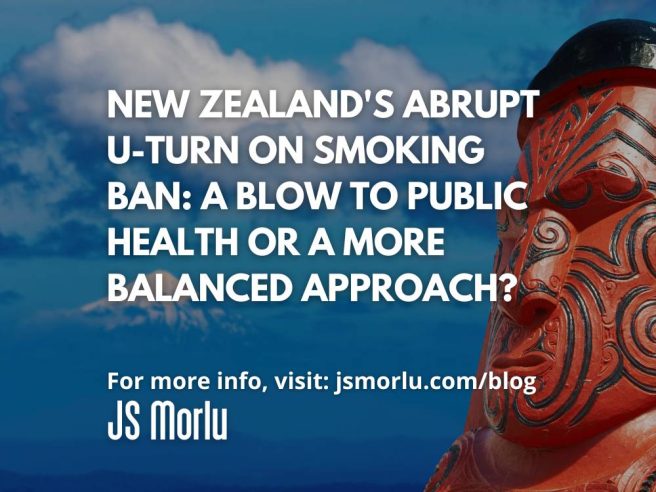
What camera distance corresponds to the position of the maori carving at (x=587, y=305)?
717cm

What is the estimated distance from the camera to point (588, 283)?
→ 24.1 feet

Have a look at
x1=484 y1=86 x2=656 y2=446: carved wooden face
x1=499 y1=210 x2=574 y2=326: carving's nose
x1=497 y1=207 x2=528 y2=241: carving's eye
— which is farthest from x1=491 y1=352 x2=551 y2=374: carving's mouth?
x1=497 y1=207 x2=528 y2=241: carving's eye

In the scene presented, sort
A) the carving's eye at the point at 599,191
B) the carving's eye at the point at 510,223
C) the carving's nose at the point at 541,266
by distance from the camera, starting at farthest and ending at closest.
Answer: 1. the carving's eye at the point at 510,223
2. the carving's nose at the point at 541,266
3. the carving's eye at the point at 599,191

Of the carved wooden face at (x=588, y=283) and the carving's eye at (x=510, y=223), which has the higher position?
the carving's eye at (x=510, y=223)

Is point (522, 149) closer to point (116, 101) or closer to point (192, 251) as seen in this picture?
point (192, 251)

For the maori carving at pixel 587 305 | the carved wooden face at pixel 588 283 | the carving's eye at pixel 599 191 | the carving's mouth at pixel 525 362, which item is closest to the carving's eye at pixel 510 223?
the maori carving at pixel 587 305

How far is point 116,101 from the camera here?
894cm

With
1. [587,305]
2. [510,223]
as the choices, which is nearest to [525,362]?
[587,305]

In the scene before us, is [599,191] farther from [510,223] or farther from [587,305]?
[510,223]

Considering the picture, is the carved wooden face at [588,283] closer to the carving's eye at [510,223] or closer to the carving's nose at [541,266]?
the carving's nose at [541,266]

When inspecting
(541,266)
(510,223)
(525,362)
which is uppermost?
(510,223)

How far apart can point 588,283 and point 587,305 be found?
0.13 metres

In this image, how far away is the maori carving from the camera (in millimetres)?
7168

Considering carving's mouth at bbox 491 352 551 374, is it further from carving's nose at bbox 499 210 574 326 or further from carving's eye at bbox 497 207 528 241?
carving's eye at bbox 497 207 528 241
